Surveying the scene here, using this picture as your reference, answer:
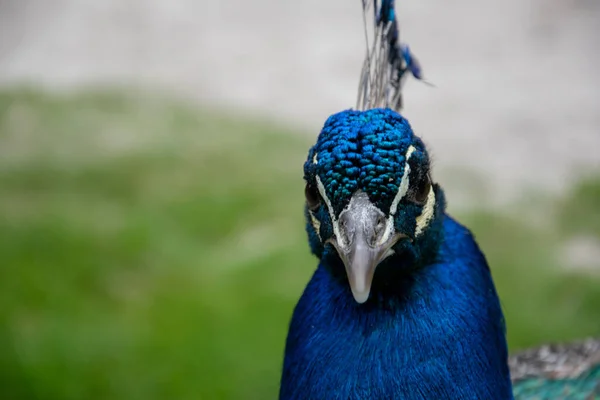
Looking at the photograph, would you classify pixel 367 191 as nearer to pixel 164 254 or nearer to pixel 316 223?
pixel 316 223

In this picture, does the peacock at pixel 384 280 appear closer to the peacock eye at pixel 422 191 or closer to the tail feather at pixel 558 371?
the peacock eye at pixel 422 191

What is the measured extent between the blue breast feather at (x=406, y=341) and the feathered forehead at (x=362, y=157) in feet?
0.61

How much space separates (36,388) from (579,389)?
92.8 inches

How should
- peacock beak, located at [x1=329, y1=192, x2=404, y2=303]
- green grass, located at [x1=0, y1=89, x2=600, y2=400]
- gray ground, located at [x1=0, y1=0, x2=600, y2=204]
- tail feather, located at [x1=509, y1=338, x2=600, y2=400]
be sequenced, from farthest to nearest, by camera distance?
gray ground, located at [x1=0, y1=0, x2=600, y2=204]
green grass, located at [x1=0, y1=89, x2=600, y2=400]
tail feather, located at [x1=509, y1=338, x2=600, y2=400]
peacock beak, located at [x1=329, y1=192, x2=404, y2=303]

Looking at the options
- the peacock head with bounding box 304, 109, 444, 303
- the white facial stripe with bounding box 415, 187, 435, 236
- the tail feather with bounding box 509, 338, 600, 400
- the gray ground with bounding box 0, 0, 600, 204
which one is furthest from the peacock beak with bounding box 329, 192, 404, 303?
the gray ground with bounding box 0, 0, 600, 204

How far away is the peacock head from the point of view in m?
1.36

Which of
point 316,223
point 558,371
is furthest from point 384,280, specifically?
point 558,371

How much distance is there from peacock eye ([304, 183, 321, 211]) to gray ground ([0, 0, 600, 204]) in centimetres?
330

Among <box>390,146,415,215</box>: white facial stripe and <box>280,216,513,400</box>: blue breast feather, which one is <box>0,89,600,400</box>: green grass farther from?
<box>390,146,415,215</box>: white facial stripe

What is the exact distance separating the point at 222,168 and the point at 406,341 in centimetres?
361

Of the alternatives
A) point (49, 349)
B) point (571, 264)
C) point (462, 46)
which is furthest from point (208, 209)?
point (462, 46)

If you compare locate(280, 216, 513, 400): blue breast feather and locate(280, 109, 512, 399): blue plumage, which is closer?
locate(280, 109, 512, 399): blue plumage

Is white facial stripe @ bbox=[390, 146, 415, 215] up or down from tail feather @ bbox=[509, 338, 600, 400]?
up

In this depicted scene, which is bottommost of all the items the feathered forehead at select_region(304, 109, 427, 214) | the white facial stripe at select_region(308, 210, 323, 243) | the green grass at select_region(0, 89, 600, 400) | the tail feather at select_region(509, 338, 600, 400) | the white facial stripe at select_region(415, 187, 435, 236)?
the green grass at select_region(0, 89, 600, 400)
